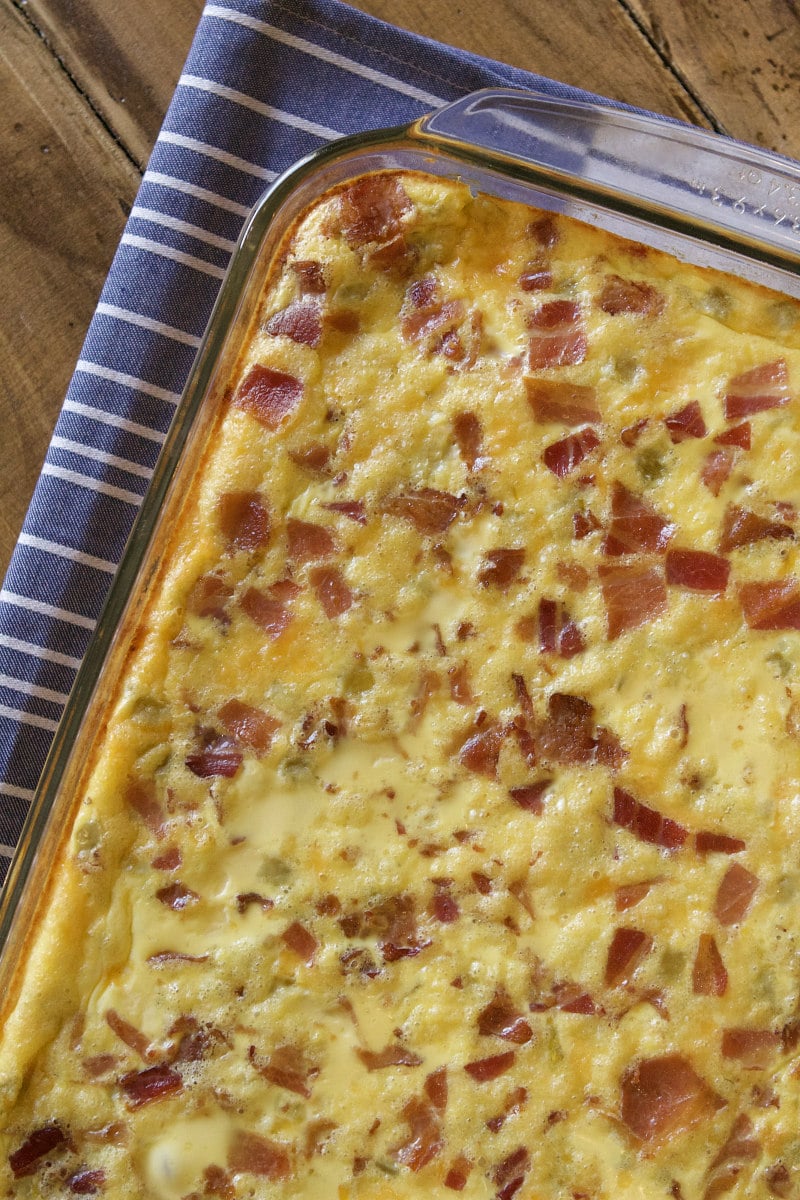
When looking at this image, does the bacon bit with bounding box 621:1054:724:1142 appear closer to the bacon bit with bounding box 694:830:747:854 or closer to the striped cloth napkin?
the bacon bit with bounding box 694:830:747:854

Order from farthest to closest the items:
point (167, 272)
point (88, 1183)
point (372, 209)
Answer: point (167, 272) < point (372, 209) < point (88, 1183)

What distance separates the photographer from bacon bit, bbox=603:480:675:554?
1.63 m

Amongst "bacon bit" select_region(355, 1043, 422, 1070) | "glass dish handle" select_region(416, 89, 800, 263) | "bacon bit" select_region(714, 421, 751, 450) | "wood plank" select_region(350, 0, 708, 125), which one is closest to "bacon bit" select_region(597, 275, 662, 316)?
"glass dish handle" select_region(416, 89, 800, 263)

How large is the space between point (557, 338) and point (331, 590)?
0.55 meters

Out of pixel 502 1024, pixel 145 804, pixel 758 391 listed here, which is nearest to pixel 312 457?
pixel 145 804

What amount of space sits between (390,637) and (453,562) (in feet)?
0.51

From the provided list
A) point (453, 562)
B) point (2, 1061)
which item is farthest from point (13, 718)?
point (453, 562)

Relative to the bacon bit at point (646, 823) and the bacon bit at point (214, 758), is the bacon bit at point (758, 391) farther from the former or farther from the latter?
the bacon bit at point (214, 758)

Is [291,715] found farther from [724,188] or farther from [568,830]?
[724,188]

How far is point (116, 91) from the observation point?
2.00 m

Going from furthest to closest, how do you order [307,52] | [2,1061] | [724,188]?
[307,52] < [724,188] < [2,1061]

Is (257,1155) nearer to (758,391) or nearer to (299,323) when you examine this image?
(299,323)

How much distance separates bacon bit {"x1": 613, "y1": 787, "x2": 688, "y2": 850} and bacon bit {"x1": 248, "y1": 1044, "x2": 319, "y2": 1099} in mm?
617

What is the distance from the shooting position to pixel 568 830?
63.8 inches
